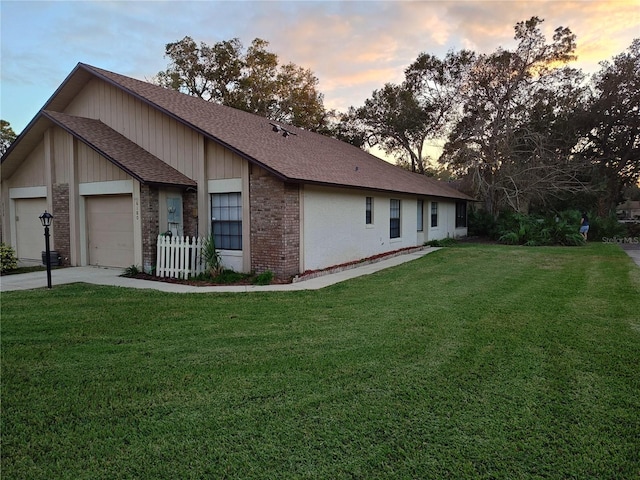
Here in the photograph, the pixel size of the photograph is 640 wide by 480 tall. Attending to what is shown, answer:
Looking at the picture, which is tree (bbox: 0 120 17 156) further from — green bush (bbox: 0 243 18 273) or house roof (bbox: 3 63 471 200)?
green bush (bbox: 0 243 18 273)

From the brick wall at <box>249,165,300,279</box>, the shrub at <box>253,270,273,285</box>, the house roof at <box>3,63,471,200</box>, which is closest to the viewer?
the shrub at <box>253,270,273,285</box>

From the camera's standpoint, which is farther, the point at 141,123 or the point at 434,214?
the point at 434,214

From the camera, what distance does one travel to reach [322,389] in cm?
368

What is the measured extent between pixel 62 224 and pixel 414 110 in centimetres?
2367

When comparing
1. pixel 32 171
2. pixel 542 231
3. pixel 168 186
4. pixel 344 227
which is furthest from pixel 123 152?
pixel 542 231

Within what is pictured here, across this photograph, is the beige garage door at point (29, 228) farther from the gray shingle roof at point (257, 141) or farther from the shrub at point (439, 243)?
the shrub at point (439, 243)

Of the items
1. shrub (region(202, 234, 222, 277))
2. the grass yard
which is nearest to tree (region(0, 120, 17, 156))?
shrub (region(202, 234, 222, 277))

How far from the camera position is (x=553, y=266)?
1158 cm

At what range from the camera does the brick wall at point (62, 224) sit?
1161 centimetres

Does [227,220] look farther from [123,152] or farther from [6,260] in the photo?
[6,260]

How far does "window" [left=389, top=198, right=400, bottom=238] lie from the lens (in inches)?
583

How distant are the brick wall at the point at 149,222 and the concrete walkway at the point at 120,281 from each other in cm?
76

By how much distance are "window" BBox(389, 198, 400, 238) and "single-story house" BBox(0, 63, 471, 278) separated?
0.82 m

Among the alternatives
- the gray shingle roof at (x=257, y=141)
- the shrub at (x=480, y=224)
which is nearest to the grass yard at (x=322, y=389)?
the gray shingle roof at (x=257, y=141)
